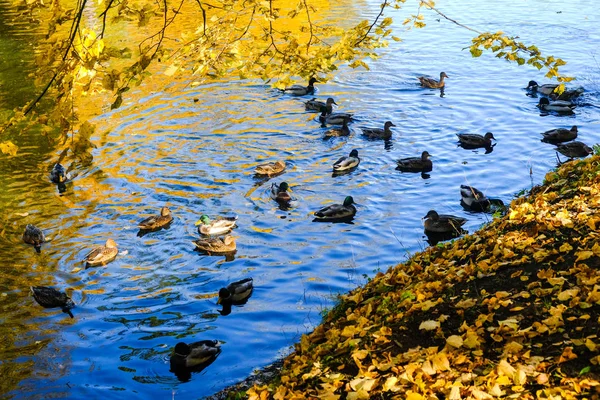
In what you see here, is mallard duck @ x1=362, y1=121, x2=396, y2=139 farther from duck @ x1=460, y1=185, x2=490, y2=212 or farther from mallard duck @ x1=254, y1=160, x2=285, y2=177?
duck @ x1=460, y1=185, x2=490, y2=212

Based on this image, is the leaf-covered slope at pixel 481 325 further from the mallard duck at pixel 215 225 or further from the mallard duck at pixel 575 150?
the mallard duck at pixel 575 150

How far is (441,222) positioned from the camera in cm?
1358

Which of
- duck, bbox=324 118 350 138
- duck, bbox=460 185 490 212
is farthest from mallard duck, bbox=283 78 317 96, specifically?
duck, bbox=460 185 490 212

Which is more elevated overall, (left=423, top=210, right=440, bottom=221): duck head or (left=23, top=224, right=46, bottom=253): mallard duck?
(left=423, top=210, right=440, bottom=221): duck head

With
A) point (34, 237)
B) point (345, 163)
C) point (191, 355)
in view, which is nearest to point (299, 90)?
point (345, 163)

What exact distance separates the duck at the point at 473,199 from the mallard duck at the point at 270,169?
4.43 metres

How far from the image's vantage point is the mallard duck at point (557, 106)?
20062 millimetres

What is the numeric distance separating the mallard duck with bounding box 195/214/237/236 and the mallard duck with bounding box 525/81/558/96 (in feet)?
39.1

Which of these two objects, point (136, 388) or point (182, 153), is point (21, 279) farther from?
point (182, 153)

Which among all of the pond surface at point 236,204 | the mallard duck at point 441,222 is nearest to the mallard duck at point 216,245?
the pond surface at point 236,204

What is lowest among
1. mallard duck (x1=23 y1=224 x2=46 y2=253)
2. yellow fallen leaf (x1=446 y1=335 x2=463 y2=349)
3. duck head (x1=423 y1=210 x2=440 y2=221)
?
mallard duck (x1=23 y1=224 x2=46 y2=253)

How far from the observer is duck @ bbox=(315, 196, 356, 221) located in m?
14.3

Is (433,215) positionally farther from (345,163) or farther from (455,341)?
(455,341)

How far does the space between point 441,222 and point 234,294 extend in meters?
4.62
